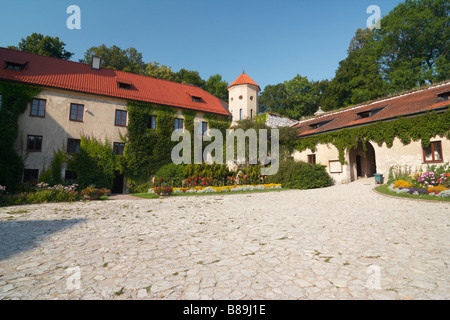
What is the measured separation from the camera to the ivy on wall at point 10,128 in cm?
1764

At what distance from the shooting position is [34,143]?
752 inches

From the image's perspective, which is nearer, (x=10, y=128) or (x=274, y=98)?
(x=10, y=128)

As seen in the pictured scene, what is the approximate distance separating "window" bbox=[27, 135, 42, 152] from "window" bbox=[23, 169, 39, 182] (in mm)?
1782

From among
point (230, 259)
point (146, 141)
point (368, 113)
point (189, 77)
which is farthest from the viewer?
point (189, 77)

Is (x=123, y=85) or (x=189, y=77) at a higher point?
(x=189, y=77)

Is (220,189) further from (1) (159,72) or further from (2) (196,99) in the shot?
(1) (159,72)

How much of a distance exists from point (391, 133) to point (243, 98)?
63.0ft

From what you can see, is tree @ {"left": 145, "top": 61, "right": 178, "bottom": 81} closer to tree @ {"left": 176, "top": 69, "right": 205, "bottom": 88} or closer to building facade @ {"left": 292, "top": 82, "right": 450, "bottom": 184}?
tree @ {"left": 176, "top": 69, "right": 205, "bottom": 88}

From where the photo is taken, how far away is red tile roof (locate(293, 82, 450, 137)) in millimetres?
17444

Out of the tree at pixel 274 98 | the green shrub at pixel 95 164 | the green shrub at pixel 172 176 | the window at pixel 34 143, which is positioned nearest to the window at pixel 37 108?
the window at pixel 34 143

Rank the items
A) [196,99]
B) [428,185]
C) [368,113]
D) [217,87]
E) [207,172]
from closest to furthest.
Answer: [428,185], [207,172], [368,113], [196,99], [217,87]

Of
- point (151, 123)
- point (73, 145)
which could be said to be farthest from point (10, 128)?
point (151, 123)

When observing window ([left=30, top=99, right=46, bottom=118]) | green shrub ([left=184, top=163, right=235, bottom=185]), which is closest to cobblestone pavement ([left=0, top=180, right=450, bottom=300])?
green shrub ([left=184, top=163, right=235, bottom=185])

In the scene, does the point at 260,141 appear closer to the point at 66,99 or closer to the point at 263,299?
the point at 66,99
